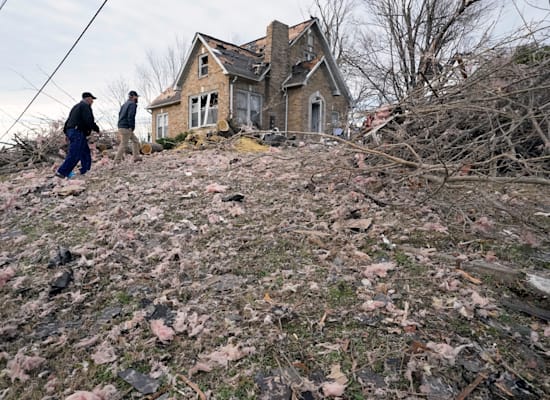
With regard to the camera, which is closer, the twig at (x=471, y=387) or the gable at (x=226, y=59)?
the twig at (x=471, y=387)

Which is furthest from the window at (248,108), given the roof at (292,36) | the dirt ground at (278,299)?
the dirt ground at (278,299)

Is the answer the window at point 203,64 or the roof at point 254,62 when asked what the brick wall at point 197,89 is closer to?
the window at point 203,64

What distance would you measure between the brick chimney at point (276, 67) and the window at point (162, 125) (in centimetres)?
550

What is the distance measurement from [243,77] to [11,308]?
1098 centimetres

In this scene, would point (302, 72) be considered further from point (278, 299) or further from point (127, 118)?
point (278, 299)

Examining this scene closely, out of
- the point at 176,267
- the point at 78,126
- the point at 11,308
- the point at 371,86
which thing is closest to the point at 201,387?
the point at 176,267

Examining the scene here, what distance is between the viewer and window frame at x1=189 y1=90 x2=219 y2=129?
486 inches

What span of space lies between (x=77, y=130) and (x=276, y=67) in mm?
9251

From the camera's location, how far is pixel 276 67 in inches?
504

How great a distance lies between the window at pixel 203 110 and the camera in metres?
12.4

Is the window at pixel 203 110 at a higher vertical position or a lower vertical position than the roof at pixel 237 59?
lower

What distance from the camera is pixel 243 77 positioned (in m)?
11.7

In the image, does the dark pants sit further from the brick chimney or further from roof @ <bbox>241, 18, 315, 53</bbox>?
roof @ <bbox>241, 18, 315, 53</bbox>

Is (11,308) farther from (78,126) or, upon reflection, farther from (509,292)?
(78,126)
